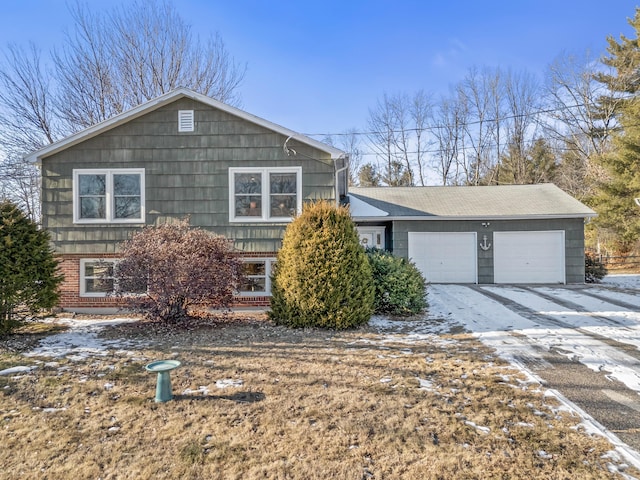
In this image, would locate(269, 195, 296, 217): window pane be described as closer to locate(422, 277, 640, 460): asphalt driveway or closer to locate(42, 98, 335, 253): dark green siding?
locate(42, 98, 335, 253): dark green siding

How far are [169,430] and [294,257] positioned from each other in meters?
3.94

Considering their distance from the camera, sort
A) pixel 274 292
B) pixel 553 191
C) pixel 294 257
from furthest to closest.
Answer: pixel 553 191 < pixel 274 292 < pixel 294 257

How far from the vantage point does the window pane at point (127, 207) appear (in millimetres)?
8844

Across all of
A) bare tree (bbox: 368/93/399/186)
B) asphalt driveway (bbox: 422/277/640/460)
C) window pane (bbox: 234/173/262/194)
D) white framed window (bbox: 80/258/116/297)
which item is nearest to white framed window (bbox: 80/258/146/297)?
white framed window (bbox: 80/258/116/297)

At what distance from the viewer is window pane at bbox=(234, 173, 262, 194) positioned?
349 inches

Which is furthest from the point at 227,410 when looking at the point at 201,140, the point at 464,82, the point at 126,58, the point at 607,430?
the point at 464,82

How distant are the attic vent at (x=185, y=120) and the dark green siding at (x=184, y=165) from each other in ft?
0.32

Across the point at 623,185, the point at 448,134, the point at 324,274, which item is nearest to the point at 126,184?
the point at 324,274

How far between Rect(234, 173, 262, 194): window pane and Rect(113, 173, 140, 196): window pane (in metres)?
2.32

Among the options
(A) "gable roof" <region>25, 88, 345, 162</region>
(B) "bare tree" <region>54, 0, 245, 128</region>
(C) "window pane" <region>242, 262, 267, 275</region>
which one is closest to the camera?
(A) "gable roof" <region>25, 88, 345, 162</region>

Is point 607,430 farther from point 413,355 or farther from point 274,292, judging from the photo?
point 274,292

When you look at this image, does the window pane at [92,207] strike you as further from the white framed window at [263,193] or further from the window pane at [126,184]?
the white framed window at [263,193]

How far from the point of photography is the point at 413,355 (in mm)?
5082

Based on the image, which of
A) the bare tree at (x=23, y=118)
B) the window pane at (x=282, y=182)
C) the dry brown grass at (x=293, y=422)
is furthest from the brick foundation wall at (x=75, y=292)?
the bare tree at (x=23, y=118)
